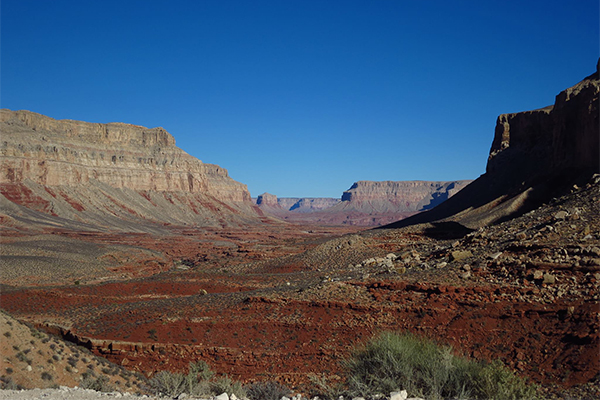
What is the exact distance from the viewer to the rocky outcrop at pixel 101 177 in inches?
3580

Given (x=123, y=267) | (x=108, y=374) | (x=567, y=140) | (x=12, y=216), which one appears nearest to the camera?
(x=108, y=374)

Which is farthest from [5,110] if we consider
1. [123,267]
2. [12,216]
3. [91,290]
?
[91,290]

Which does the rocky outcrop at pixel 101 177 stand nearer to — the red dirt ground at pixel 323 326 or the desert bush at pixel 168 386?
the red dirt ground at pixel 323 326

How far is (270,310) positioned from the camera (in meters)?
18.2

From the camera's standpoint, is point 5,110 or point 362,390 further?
point 5,110

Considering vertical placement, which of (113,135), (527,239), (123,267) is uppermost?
(113,135)

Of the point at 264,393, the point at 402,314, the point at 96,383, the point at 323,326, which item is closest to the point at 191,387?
the point at 264,393

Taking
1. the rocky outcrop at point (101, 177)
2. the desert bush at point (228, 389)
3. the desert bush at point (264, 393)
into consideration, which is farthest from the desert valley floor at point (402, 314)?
the rocky outcrop at point (101, 177)

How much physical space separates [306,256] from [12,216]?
61.3 m

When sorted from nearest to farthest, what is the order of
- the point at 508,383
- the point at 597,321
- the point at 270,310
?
the point at 508,383
the point at 597,321
the point at 270,310

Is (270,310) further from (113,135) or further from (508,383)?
(113,135)

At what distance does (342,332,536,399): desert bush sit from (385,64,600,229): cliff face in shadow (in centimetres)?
2924

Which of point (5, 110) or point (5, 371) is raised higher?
point (5, 110)

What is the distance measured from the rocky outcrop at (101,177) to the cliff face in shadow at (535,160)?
67.4 metres
